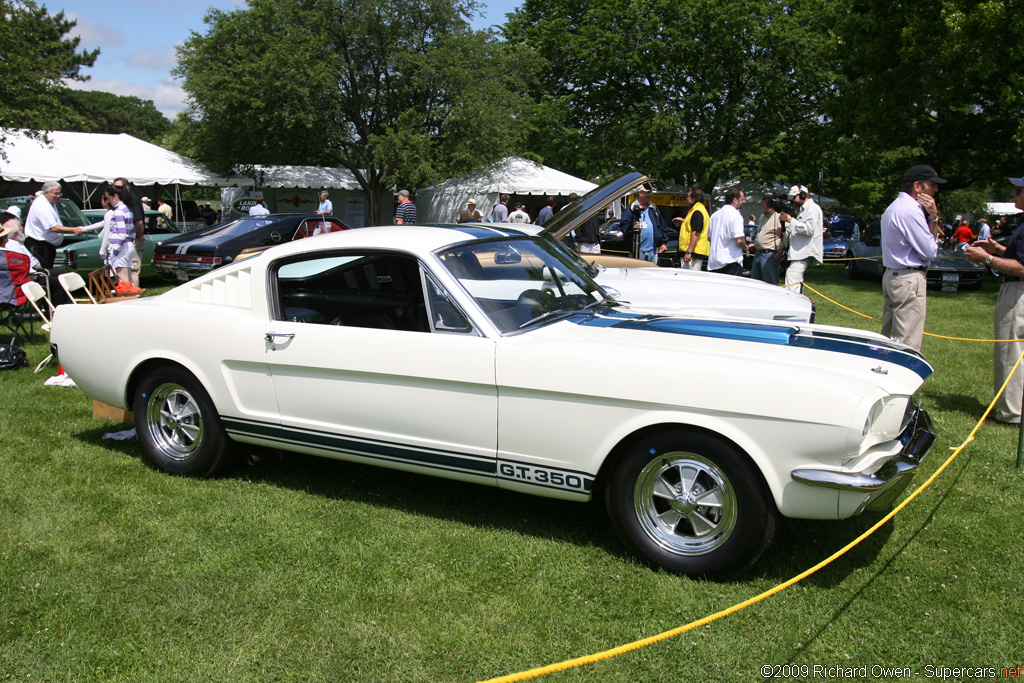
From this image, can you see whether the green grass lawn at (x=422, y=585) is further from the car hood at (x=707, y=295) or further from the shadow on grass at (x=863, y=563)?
the car hood at (x=707, y=295)

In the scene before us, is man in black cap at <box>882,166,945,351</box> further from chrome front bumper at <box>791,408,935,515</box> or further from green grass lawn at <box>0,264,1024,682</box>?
chrome front bumper at <box>791,408,935,515</box>

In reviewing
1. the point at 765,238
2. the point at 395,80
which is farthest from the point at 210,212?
the point at 765,238

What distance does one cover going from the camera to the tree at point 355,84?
26.0 metres

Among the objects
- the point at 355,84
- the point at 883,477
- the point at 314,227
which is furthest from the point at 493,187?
the point at 883,477

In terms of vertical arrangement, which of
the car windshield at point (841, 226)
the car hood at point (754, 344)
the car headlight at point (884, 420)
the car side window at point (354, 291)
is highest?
the car windshield at point (841, 226)

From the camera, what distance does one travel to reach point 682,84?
3238 cm

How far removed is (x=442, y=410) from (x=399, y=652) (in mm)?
1208

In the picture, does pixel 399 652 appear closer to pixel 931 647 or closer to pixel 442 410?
pixel 442 410

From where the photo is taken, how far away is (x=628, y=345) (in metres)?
3.62

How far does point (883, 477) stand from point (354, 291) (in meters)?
3.07

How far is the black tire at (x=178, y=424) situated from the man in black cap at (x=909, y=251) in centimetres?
522

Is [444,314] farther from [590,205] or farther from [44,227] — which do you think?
[44,227]

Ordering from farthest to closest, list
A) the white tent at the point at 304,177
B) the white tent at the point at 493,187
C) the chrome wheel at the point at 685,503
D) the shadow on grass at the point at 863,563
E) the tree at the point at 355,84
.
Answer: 1. the white tent at the point at 304,177
2. the white tent at the point at 493,187
3. the tree at the point at 355,84
4. the chrome wheel at the point at 685,503
5. the shadow on grass at the point at 863,563

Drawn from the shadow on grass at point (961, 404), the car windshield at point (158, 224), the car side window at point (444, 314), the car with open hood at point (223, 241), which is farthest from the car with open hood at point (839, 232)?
the car side window at point (444, 314)
